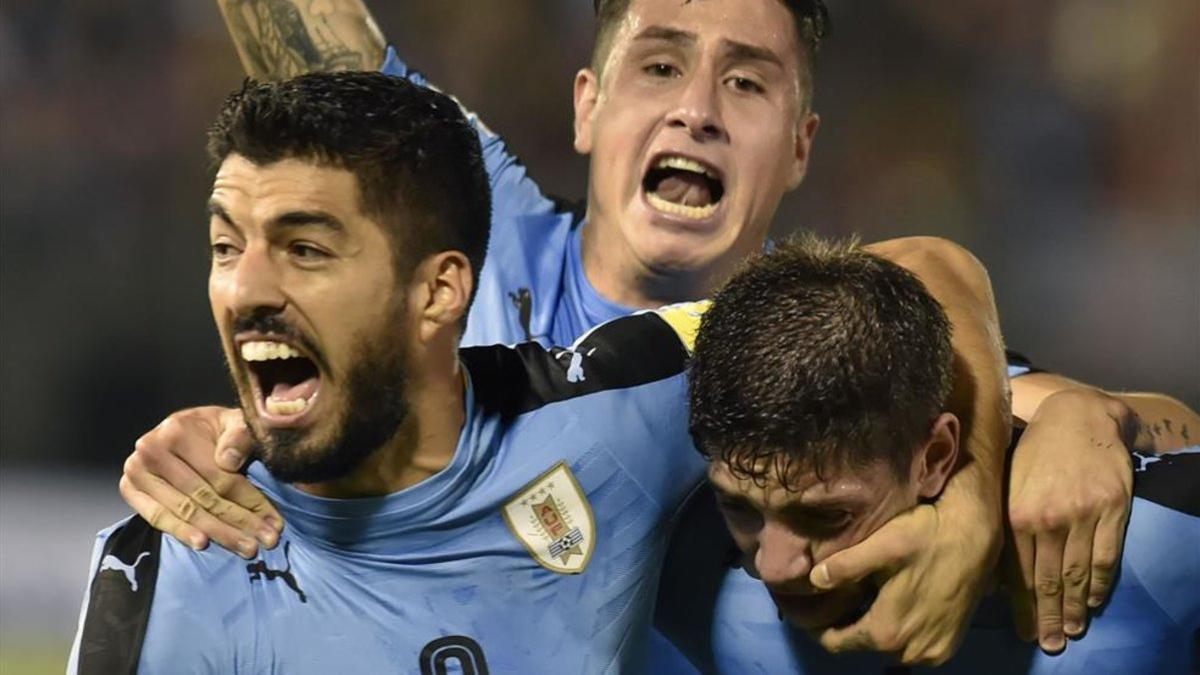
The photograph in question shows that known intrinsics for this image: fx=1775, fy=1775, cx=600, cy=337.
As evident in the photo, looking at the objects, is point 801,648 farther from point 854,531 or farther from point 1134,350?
point 1134,350

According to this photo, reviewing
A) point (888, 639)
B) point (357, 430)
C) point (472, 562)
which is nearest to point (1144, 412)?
point (888, 639)

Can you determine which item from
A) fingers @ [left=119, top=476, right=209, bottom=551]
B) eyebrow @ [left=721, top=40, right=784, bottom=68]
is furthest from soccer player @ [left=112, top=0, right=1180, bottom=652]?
fingers @ [left=119, top=476, right=209, bottom=551]

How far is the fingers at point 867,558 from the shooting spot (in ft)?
6.89

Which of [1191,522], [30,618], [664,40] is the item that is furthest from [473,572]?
[30,618]

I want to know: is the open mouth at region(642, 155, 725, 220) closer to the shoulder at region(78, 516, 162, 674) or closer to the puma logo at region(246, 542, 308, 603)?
the puma logo at region(246, 542, 308, 603)

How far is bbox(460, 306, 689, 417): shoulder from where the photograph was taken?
238 centimetres

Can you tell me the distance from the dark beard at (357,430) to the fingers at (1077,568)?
0.85 m

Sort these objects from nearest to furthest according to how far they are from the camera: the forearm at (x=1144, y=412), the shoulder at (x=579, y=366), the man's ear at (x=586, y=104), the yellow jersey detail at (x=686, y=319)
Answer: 1. the shoulder at (x=579, y=366)
2. the yellow jersey detail at (x=686, y=319)
3. the forearm at (x=1144, y=412)
4. the man's ear at (x=586, y=104)

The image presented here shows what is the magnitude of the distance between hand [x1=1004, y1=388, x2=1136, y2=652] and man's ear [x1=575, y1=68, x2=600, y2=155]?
1315 mm

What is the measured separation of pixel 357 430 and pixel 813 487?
1.87 feet

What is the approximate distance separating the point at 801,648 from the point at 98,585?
904mm

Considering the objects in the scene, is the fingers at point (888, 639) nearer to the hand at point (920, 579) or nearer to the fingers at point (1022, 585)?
the hand at point (920, 579)

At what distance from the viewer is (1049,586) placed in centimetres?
221

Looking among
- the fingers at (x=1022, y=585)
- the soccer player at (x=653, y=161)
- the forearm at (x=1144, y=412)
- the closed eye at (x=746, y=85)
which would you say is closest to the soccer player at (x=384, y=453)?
the fingers at (x=1022, y=585)
